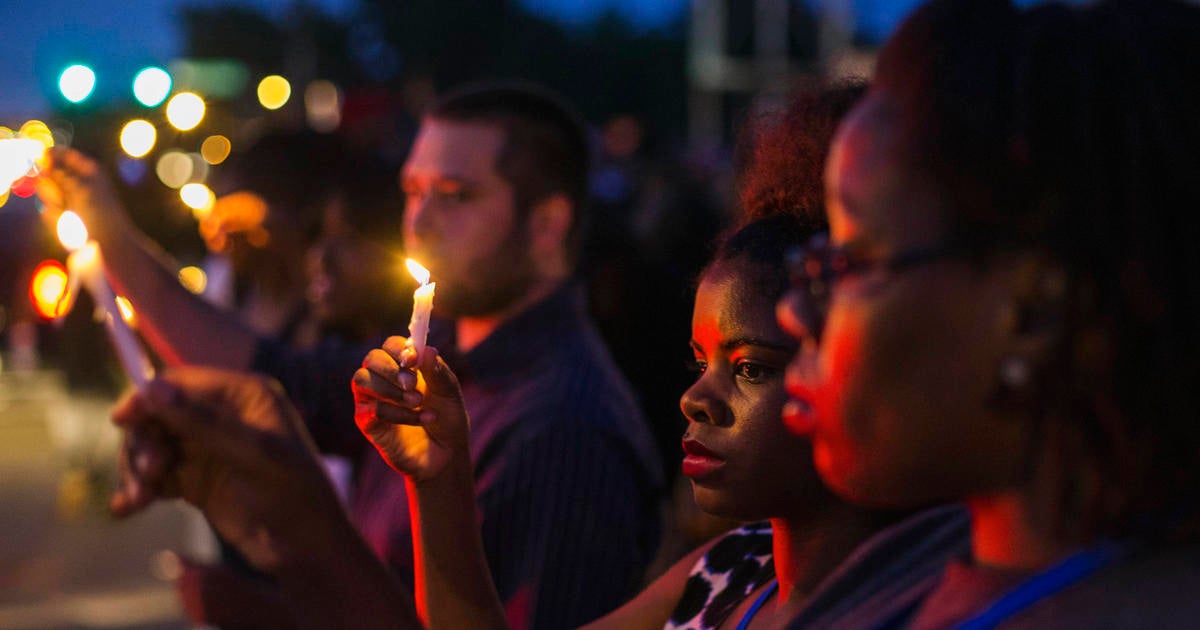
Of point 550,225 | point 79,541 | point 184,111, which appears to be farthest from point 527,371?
point 79,541

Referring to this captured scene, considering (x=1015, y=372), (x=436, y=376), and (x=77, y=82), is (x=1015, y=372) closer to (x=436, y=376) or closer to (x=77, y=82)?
(x=436, y=376)

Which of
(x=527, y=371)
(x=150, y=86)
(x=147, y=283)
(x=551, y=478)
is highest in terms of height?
(x=150, y=86)

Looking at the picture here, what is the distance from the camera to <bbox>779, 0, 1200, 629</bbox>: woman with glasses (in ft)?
3.72

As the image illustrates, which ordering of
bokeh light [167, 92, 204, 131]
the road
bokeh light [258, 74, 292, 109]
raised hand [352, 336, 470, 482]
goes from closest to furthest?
raised hand [352, 336, 470, 482] → bokeh light [167, 92, 204, 131] → the road → bokeh light [258, 74, 292, 109]

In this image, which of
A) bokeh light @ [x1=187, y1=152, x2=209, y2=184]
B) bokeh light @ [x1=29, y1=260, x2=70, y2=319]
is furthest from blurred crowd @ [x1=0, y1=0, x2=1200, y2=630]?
bokeh light @ [x1=187, y1=152, x2=209, y2=184]

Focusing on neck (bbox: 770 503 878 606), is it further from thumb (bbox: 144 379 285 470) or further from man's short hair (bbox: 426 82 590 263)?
man's short hair (bbox: 426 82 590 263)

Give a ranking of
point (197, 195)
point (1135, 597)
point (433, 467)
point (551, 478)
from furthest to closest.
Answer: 1. point (197, 195)
2. point (551, 478)
3. point (433, 467)
4. point (1135, 597)

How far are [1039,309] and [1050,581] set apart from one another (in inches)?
9.3

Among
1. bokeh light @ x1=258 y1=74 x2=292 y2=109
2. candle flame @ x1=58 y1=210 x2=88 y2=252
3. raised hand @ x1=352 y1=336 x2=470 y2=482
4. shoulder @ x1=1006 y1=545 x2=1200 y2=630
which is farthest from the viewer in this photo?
bokeh light @ x1=258 y1=74 x2=292 y2=109

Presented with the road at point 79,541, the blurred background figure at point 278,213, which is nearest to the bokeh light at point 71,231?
the blurred background figure at point 278,213

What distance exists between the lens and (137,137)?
4.74 m

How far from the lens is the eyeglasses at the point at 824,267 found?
119cm

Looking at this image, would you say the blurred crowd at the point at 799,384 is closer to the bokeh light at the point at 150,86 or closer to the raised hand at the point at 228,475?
the raised hand at the point at 228,475

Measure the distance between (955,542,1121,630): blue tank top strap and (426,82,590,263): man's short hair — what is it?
6.80 ft
